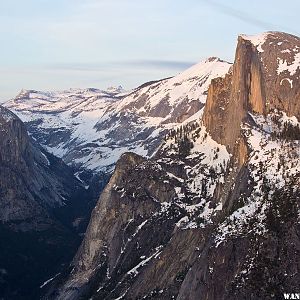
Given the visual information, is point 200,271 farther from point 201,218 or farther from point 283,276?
point 201,218

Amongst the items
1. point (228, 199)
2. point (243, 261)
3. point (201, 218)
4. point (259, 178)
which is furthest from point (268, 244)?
point (201, 218)

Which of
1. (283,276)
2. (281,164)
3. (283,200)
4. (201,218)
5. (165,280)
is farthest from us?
(201,218)

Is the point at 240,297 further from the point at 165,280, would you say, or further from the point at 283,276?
the point at 165,280

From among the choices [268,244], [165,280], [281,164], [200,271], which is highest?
[281,164]

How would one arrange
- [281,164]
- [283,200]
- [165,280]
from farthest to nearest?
[165,280] < [281,164] < [283,200]

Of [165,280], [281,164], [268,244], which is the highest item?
[281,164]

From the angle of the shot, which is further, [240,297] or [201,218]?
[201,218]

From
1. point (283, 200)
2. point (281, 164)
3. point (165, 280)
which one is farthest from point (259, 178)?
point (165, 280)

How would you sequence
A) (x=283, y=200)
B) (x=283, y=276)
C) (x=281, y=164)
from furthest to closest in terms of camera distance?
(x=281, y=164) → (x=283, y=200) → (x=283, y=276)

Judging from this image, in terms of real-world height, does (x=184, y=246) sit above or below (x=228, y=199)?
below
